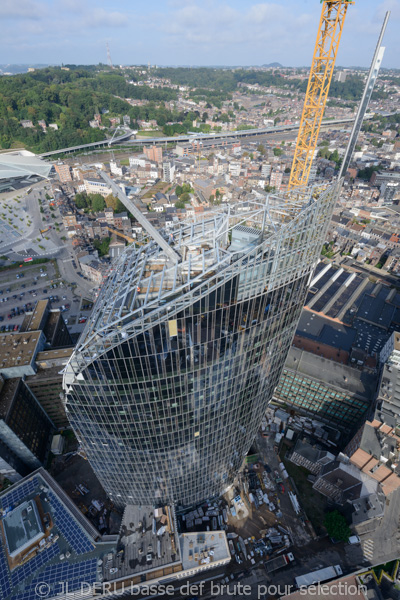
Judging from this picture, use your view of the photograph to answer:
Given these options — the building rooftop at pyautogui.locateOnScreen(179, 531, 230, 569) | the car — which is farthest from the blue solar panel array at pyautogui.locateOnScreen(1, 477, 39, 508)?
the car

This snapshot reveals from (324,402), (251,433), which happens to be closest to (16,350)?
(251,433)

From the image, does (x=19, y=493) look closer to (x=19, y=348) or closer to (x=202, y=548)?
(x=19, y=348)

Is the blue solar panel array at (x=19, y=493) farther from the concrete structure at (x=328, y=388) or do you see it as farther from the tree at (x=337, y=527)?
the concrete structure at (x=328, y=388)

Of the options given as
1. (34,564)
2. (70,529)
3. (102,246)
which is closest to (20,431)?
(70,529)

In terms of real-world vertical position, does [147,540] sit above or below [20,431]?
below

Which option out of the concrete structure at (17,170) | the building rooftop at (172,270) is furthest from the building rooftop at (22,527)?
the concrete structure at (17,170)

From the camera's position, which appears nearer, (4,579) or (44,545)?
(4,579)
